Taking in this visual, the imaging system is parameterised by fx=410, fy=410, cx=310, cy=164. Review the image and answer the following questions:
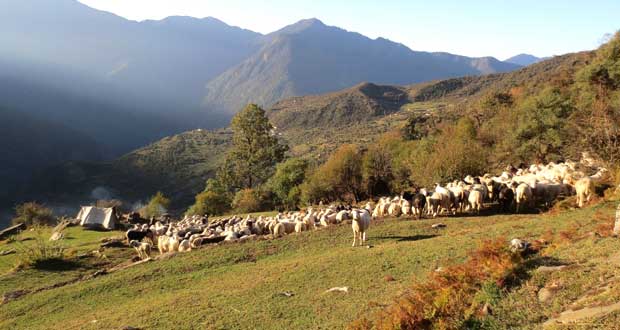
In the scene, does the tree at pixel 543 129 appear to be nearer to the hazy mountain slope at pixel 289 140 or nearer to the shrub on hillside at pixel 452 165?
the shrub on hillside at pixel 452 165

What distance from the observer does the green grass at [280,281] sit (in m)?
10.3

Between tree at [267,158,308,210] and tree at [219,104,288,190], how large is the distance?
15.1 ft

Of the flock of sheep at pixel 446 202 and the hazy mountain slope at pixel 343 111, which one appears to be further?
the hazy mountain slope at pixel 343 111

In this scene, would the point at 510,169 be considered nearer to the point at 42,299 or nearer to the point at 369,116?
the point at 42,299

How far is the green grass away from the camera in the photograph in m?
10.3

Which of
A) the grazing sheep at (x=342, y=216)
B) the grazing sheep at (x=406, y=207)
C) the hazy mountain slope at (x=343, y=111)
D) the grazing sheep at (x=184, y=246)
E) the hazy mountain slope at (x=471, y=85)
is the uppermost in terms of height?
the hazy mountain slope at (x=471, y=85)

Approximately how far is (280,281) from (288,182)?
43.3 meters

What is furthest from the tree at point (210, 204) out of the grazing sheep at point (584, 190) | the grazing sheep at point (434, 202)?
the grazing sheep at point (584, 190)

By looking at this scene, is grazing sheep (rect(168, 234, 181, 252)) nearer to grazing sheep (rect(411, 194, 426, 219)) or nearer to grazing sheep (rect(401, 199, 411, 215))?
grazing sheep (rect(401, 199, 411, 215))

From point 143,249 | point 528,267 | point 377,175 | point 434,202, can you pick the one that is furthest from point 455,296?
point 377,175

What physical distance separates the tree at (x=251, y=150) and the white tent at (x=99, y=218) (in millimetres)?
22942

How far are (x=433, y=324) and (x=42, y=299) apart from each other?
1666 cm

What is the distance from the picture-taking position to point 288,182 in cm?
5688

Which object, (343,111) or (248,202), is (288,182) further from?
(343,111)
